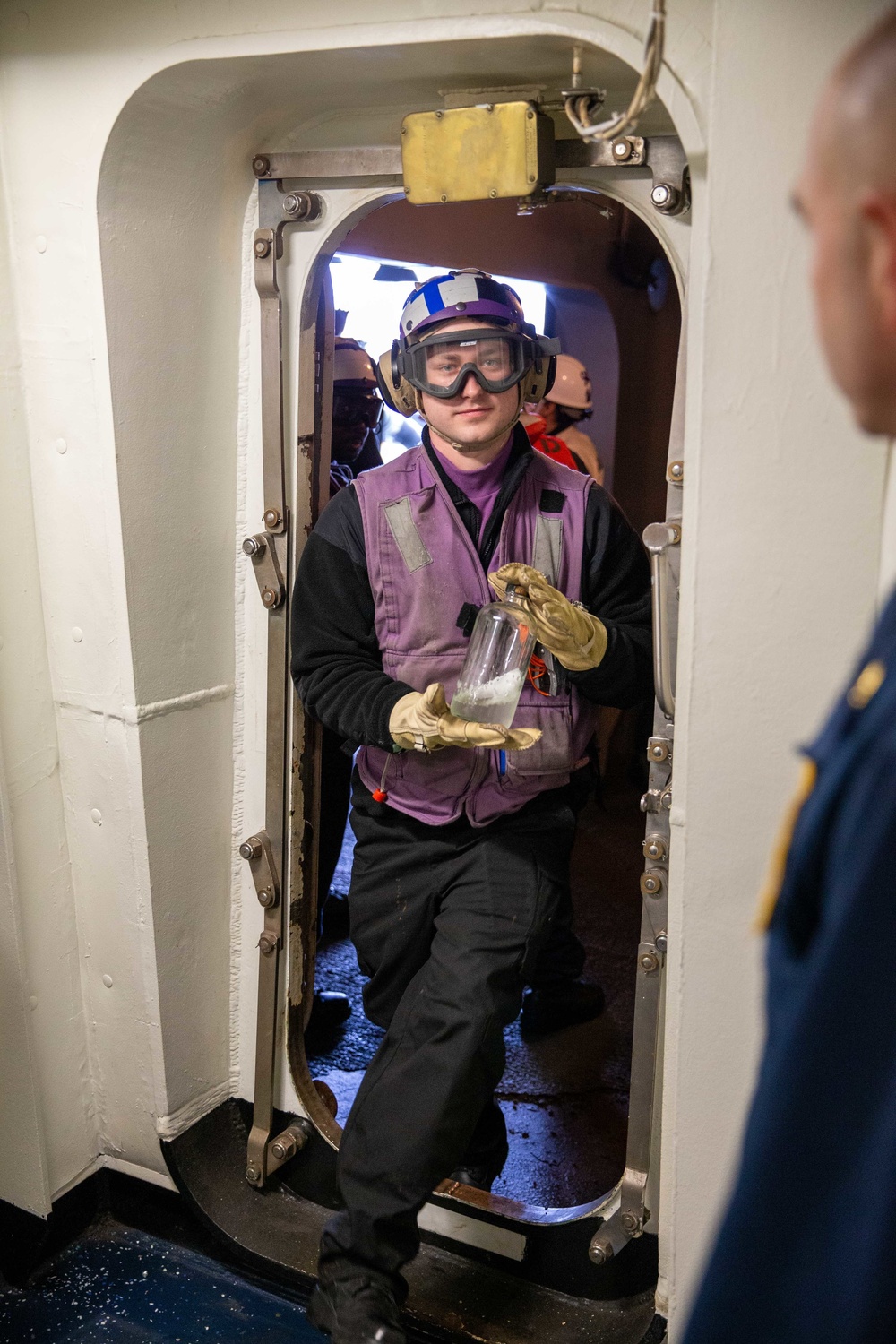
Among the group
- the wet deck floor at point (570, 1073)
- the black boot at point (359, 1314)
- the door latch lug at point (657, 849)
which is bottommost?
the wet deck floor at point (570, 1073)

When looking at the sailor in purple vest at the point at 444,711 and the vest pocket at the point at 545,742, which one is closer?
the sailor in purple vest at the point at 444,711

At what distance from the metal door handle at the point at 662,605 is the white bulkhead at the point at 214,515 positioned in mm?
253

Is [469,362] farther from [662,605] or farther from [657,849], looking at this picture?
[657,849]

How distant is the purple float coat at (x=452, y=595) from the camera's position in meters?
2.41

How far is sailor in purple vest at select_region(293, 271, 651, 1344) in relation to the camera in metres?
2.27

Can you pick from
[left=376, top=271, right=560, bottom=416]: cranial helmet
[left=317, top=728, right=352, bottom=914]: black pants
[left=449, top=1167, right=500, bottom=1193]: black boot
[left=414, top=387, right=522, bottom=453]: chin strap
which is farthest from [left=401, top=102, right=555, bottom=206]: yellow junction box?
[left=449, top=1167, right=500, bottom=1193]: black boot

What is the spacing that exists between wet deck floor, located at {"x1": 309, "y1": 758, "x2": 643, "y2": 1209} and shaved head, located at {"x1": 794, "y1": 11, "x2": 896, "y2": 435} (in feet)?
8.77

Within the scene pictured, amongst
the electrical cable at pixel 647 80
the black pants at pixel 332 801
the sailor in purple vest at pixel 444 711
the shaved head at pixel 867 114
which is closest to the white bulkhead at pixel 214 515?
the electrical cable at pixel 647 80

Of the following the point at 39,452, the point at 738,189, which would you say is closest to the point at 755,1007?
the point at 738,189

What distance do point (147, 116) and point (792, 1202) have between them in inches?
85.6

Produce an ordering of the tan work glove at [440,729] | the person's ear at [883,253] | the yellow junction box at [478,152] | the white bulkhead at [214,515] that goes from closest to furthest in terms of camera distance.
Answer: the person's ear at [883,253], the white bulkhead at [214,515], the yellow junction box at [478,152], the tan work glove at [440,729]

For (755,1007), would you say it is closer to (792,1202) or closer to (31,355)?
(792,1202)

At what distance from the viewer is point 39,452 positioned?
244 cm

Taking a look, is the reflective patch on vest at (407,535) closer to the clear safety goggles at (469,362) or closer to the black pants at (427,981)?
the clear safety goggles at (469,362)
